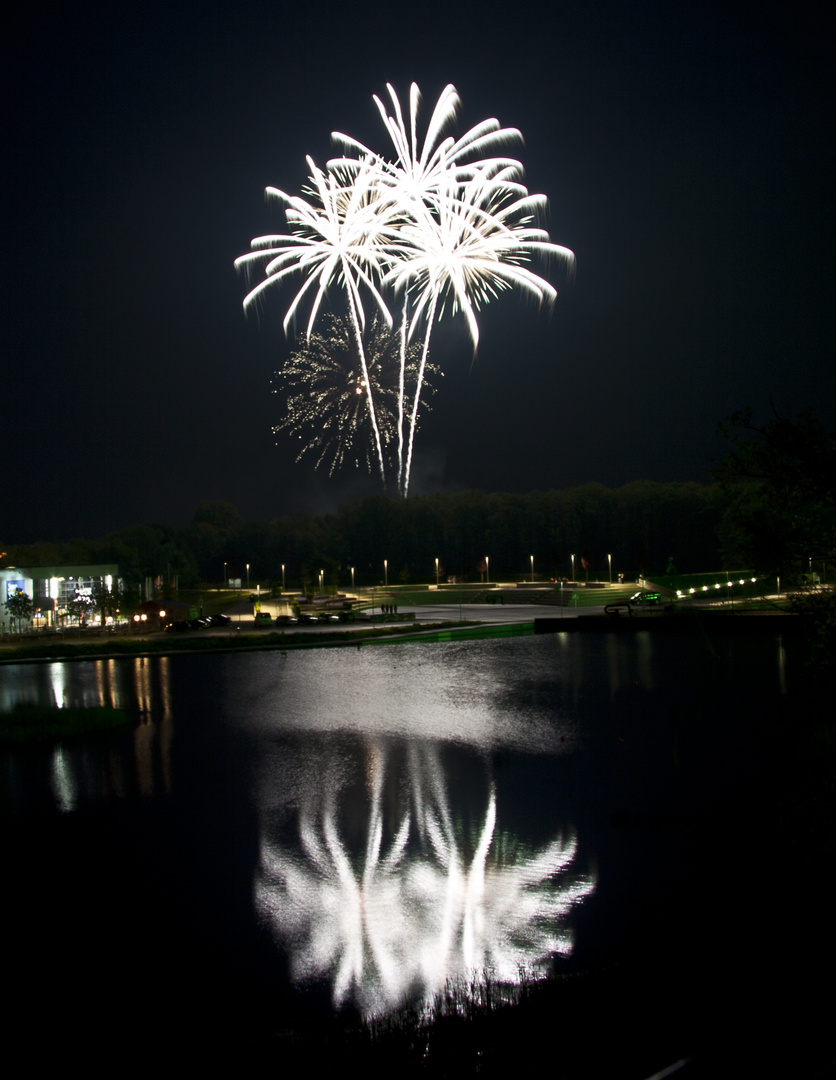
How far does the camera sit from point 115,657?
23734 millimetres

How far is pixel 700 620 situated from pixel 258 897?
21.8 meters

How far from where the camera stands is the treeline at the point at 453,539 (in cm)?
7731

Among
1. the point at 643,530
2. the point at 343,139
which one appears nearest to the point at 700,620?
the point at 343,139

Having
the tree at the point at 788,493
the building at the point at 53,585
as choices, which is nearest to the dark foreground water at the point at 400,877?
the tree at the point at 788,493

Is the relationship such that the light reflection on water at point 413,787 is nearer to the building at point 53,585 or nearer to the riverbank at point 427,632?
the riverbank at point 427,632

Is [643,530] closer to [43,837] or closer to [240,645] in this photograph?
[240,645]

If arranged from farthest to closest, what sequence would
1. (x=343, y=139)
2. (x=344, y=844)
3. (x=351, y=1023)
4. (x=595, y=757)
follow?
A: (x=343, y=139) → (x=595, y=757) → (x=344, y=844) → (x=351, y=1023)

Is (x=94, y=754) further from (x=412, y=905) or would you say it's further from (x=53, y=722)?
(x=412, y=905)

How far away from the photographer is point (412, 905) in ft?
19.4

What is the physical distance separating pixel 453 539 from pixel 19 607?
2454 inches

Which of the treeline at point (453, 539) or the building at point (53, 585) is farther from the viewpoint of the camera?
the treeline at point (453, 539)

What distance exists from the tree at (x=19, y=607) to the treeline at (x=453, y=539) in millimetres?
29922

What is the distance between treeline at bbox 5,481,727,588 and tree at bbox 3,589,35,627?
29.9 metres

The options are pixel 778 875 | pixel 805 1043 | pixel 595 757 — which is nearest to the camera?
pixel 805 1043
